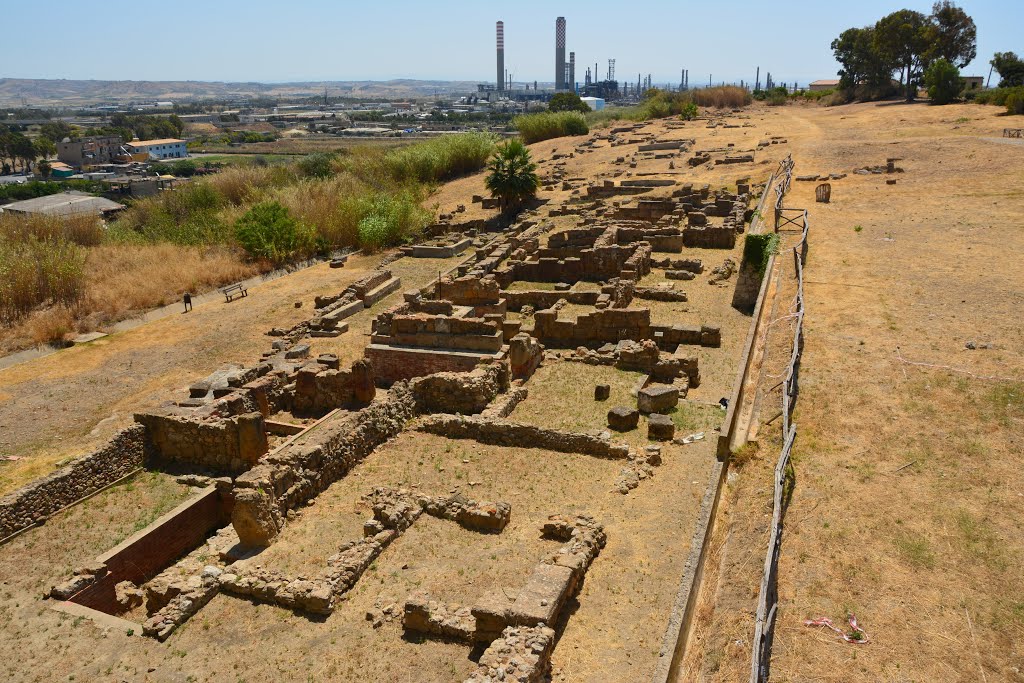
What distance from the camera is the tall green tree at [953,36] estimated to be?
242 ft

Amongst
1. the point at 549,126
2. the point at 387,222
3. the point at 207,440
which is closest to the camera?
the point at 207,440

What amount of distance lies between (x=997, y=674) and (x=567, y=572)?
521 cm

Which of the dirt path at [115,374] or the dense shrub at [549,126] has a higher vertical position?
the dense shrub at [549,126]

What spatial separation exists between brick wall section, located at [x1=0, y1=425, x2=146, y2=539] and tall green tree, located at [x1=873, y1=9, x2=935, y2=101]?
279 ft

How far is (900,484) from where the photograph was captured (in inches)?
436

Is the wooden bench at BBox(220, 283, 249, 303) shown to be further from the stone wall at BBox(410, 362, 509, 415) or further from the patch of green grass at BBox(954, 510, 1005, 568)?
the patch of green grass at BBox(954, 510, 1005, 568)

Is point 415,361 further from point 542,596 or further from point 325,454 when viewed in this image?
point 542,596

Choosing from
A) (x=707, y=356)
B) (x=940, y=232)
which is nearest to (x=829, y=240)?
(x=940, y=232)

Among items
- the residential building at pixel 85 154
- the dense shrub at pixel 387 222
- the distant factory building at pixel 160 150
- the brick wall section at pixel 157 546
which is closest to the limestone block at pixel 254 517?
the brick wall section at pixel 157 546

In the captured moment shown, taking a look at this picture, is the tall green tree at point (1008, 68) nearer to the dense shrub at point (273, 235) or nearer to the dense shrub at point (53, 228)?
the dense shrub at point (273, 235)

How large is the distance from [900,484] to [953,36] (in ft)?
270

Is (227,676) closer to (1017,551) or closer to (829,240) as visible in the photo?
(1017,551)

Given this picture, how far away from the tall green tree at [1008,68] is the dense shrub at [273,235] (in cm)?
6783

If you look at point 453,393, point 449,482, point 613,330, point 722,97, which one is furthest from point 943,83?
point 449,482
